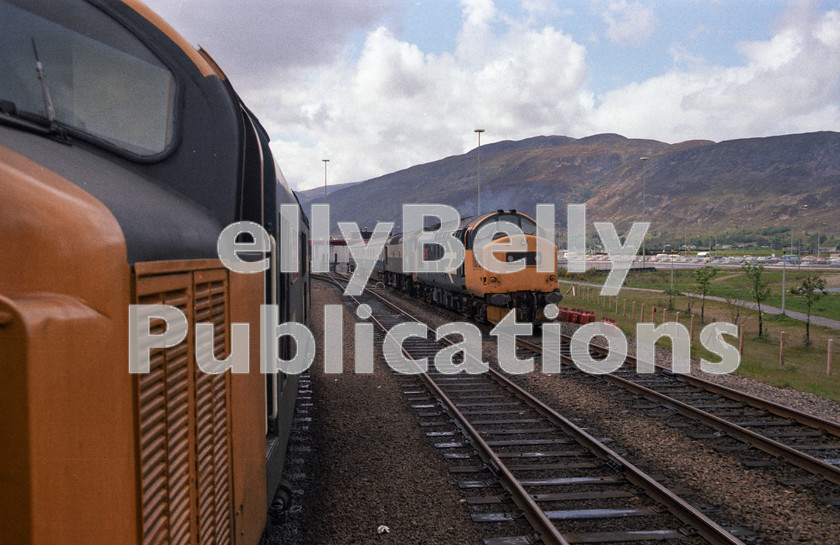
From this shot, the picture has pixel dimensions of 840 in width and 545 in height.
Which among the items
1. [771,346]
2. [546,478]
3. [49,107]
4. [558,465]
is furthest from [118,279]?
[771,346]

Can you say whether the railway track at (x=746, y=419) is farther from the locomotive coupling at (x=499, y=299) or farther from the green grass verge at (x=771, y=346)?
the locomotive coupling at (x=499, y=299)

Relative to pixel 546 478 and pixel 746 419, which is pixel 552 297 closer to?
pixel 746 419

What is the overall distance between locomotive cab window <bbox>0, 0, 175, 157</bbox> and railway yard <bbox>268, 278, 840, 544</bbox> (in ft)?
12.1

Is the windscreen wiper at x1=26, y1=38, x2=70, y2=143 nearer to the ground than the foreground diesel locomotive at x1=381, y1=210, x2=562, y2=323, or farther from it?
farther from it

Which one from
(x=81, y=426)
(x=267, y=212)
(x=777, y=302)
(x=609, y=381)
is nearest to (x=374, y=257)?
(x=777, y=302)

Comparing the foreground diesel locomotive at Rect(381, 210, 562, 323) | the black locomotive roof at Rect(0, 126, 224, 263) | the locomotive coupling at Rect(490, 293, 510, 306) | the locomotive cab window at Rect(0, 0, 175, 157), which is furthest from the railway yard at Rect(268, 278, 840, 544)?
the foreground diesel locomotive at Rect(381, 210, 562, 323)

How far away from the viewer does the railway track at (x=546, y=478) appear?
17.6 ft

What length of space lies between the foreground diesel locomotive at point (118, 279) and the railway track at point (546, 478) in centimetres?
270

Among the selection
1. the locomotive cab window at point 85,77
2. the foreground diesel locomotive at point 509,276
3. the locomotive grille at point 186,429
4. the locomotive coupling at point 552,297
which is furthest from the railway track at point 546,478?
the locomotive coupling at point 552,297

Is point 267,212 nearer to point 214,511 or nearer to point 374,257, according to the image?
point 214,511

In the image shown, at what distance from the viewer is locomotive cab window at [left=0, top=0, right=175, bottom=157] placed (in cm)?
246

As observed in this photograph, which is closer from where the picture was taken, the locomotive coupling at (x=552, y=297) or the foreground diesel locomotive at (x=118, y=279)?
Answer: the foreground diesel locomotive at (x=118, y=279)

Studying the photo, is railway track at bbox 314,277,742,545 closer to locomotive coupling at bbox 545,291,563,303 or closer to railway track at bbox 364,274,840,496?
railway track at bbox 364,274,840,496

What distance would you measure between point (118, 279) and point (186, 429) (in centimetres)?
87
